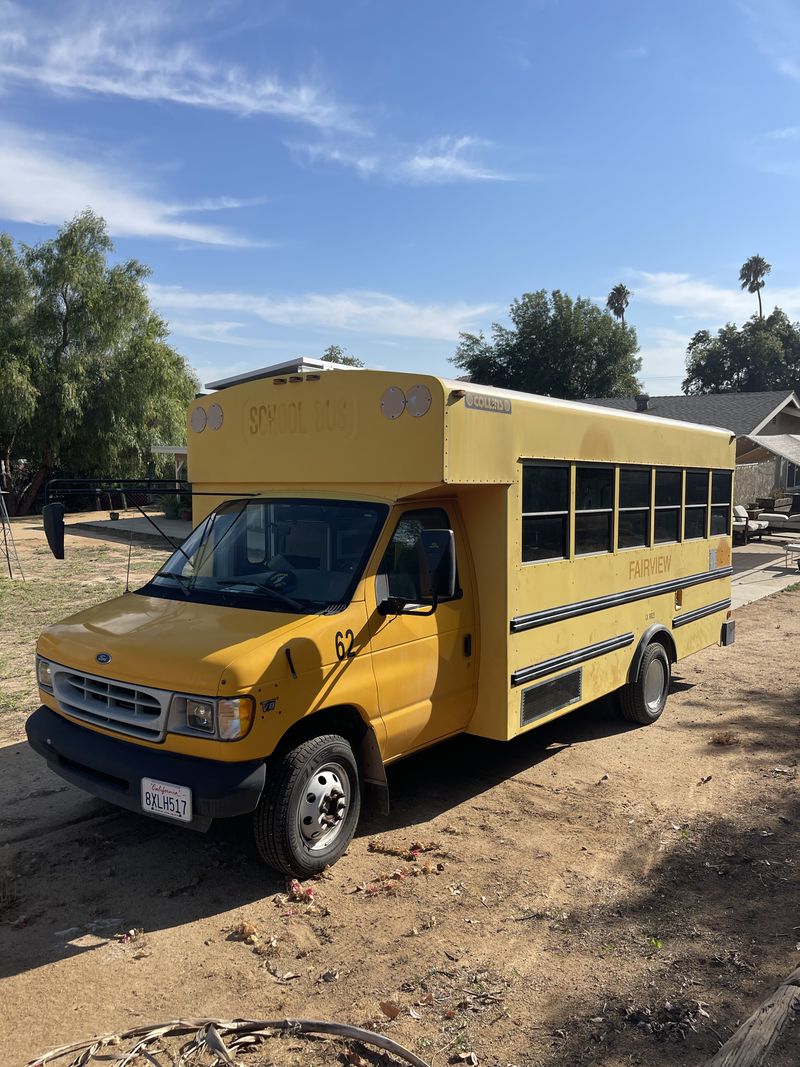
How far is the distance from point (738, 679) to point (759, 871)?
16.2 feet

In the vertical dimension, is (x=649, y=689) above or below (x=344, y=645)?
below

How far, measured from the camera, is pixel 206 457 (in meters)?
5.77

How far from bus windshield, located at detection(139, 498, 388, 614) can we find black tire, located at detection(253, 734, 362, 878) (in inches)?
31.1

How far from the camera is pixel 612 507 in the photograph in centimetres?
659

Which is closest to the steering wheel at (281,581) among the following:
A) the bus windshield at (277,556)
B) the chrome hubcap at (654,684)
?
the bus windshield at (277,556)

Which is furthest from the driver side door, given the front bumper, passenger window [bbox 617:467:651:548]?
passenger window [bbox 617:467:651:548]

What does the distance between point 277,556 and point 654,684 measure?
4.31m

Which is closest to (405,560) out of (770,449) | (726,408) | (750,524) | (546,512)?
(546,512)

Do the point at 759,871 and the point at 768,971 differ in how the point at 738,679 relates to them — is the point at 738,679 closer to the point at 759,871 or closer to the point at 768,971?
the point at 759,871

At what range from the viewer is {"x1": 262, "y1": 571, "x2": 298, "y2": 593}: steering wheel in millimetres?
4707

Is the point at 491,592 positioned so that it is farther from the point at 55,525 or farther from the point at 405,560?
the point at 55,525

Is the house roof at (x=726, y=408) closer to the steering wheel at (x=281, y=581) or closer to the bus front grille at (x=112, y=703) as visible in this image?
the steering wheel at (x=281, y=581)

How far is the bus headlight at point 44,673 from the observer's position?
477 cm

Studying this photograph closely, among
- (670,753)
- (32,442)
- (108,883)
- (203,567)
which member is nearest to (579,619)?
(670,753)
